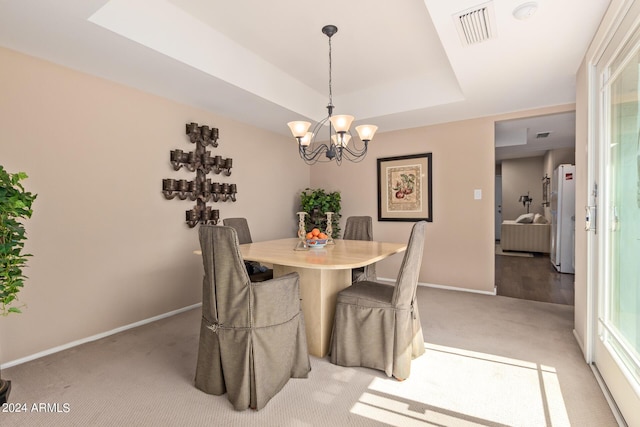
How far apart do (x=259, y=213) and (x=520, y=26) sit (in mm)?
3400

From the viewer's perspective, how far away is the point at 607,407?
174cm

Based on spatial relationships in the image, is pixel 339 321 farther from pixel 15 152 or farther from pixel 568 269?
pixel 568 269

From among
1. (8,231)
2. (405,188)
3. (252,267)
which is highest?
(405,188)

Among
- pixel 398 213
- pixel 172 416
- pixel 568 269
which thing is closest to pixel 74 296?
pixel 172 416

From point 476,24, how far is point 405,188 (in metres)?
2.67

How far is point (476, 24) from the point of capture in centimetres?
211

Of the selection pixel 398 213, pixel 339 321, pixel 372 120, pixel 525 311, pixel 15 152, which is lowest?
pixel 525 311

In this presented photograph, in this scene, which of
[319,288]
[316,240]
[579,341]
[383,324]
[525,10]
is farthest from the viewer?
[316,240]

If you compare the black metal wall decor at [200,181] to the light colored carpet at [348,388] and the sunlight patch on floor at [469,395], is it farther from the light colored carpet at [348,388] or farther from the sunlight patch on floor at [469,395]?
the sunlight patch on floor at [469,395]

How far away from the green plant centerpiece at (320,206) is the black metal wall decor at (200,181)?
1.37 meters

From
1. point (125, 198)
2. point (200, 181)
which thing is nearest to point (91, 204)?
point (125, 198)

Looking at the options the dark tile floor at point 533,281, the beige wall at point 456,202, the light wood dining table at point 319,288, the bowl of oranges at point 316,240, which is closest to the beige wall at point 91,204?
the light wood dining table at point 319,288

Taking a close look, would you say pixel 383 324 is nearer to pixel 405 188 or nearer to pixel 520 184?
pixel 405 188

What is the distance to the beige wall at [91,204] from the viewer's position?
2385 millimetres
